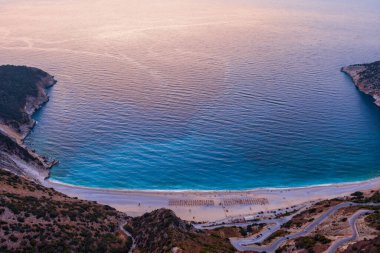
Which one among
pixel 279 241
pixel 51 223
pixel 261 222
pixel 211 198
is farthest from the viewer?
pixel 211 198

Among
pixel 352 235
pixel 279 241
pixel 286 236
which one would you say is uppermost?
pixel 286 236

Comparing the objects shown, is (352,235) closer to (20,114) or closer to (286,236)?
(286,236)

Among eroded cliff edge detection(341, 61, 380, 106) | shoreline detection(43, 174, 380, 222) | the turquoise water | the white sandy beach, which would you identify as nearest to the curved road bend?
shoreline detection(43, 174, 380, 222)

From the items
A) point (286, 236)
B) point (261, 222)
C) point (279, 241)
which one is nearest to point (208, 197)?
point (261, 222)

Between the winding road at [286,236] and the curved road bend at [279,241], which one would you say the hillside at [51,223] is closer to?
the curved road bend at [279,241]

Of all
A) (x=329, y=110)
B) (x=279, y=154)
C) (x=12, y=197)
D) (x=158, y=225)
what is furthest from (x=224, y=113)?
(x=12, y=197)
